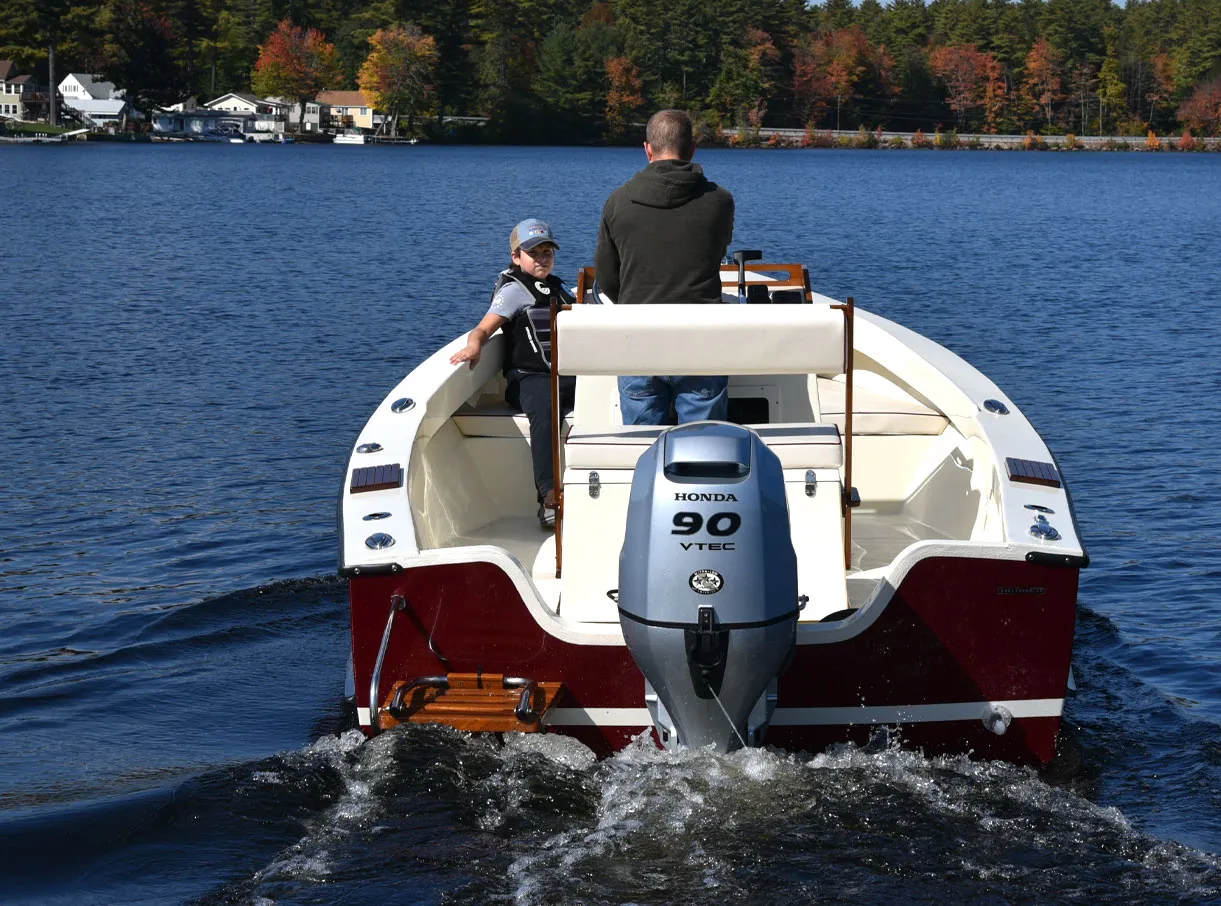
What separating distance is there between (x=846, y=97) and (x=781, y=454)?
12601 centimetres

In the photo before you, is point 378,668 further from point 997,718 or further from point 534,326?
point 534,326

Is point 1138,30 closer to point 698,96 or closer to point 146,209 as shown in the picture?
point 698,96

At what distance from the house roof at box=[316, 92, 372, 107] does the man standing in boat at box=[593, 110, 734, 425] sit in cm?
11395

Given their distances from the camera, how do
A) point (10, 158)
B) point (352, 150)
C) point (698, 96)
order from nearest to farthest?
1. point (10, 158)
2. point (352, 150)
3. point (698, 96)

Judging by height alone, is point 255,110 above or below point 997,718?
above

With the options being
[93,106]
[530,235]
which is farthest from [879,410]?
[93,106]

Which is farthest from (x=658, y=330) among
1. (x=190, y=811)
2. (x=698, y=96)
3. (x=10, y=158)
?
(x=698, y=96)

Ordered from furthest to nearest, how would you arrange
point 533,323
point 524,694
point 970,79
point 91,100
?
point 970,79
point 91,100
point 533,323
point 524,694

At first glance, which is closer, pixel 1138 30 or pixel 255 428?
pixel 255 428

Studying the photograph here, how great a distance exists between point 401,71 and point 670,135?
11049 cm

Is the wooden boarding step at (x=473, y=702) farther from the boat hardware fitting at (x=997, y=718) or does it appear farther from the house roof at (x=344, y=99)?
the house roof at (x=344, y=99)

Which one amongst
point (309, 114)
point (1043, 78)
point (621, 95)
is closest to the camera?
point (621, 95)

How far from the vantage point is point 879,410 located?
7.55m

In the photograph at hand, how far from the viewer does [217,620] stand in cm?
739
